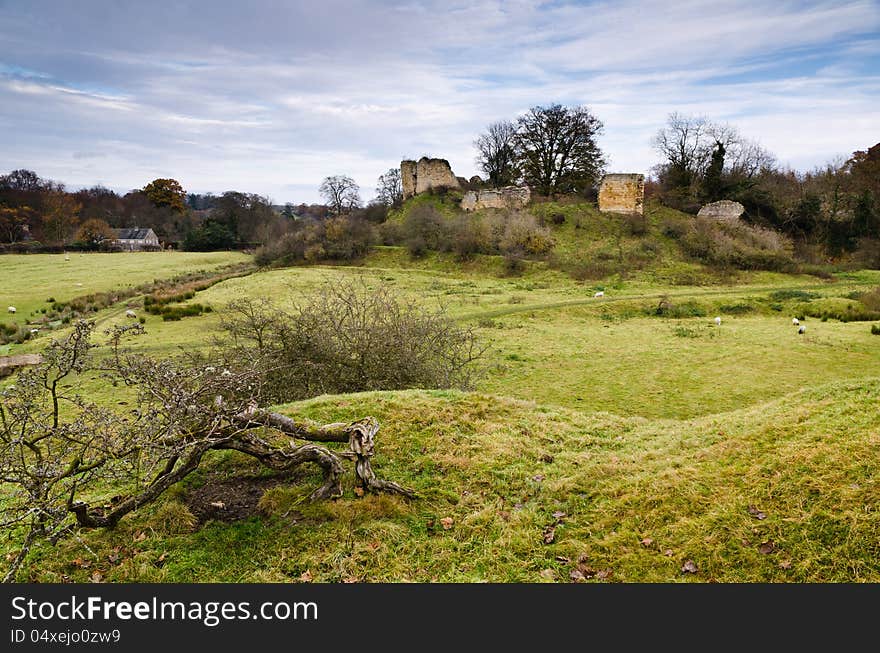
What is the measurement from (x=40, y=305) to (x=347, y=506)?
104 feet

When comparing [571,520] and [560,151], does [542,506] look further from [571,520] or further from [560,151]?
[560,151]

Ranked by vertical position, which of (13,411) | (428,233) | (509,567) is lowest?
(509,567)

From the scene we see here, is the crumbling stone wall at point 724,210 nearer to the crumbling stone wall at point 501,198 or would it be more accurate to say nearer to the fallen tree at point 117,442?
the crumbling stone wall at point 501,198

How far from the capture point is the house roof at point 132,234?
65.3 meters

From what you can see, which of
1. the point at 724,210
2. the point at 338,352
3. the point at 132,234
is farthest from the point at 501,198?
the point at 132,234

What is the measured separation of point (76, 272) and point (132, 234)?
89.3ft

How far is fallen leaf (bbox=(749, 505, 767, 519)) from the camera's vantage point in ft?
17.0

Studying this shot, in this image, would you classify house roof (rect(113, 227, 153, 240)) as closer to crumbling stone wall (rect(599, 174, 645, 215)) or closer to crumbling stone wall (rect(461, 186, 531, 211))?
crumbling stone wall (rect(461, 186, 531, 211))

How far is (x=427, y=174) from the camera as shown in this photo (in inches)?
2072

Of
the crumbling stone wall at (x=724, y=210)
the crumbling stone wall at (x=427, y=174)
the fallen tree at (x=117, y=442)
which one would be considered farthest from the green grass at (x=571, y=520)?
the crumbling stone wall at (x=427, y=174)

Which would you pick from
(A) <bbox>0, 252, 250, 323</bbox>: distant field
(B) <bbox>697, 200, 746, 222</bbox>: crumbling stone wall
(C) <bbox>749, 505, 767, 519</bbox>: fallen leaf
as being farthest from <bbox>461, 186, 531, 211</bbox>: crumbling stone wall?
(C) <bbox>749, 505, 767, 519</bbox>: fallen leaf
